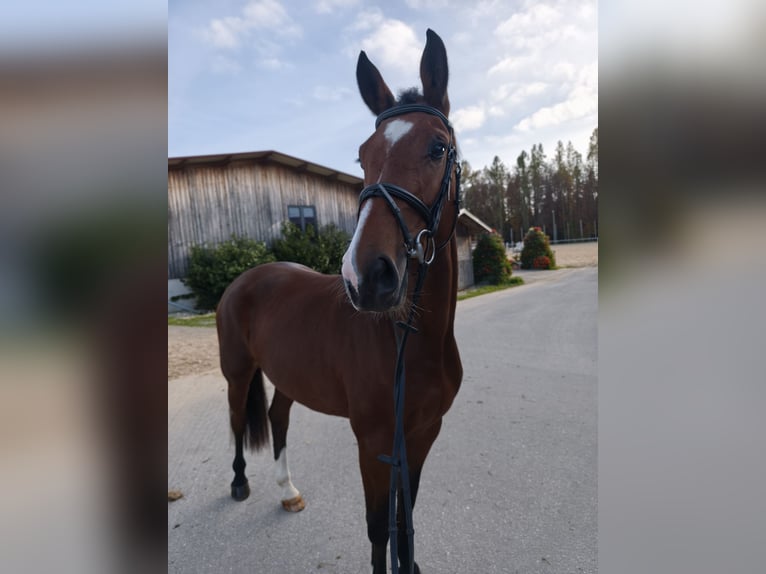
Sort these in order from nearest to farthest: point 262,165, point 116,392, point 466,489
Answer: point 116,392 < point 466,489 < point 262,165

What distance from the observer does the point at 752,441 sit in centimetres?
48

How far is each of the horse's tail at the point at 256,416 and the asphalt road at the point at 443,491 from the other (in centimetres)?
21

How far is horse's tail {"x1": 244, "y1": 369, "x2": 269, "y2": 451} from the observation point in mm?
2834

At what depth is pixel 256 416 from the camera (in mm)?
2873

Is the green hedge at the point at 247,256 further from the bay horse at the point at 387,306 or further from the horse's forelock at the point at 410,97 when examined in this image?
the horse's forelock at the point at 410,97

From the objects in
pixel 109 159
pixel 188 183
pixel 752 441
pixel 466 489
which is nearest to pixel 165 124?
pixel 109 159

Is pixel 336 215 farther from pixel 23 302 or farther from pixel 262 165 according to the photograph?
pixel 23 302

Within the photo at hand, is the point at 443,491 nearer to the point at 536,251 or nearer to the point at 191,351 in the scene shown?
the point at 191,351

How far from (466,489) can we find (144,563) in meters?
2.46

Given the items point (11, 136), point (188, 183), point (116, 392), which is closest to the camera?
point (11, 136)

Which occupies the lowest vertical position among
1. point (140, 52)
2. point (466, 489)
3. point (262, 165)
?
point (466, 489)

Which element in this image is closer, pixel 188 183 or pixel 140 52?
pixel 140 52

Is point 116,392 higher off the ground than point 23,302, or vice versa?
A: point 23,302

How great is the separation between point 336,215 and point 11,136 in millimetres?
15135
